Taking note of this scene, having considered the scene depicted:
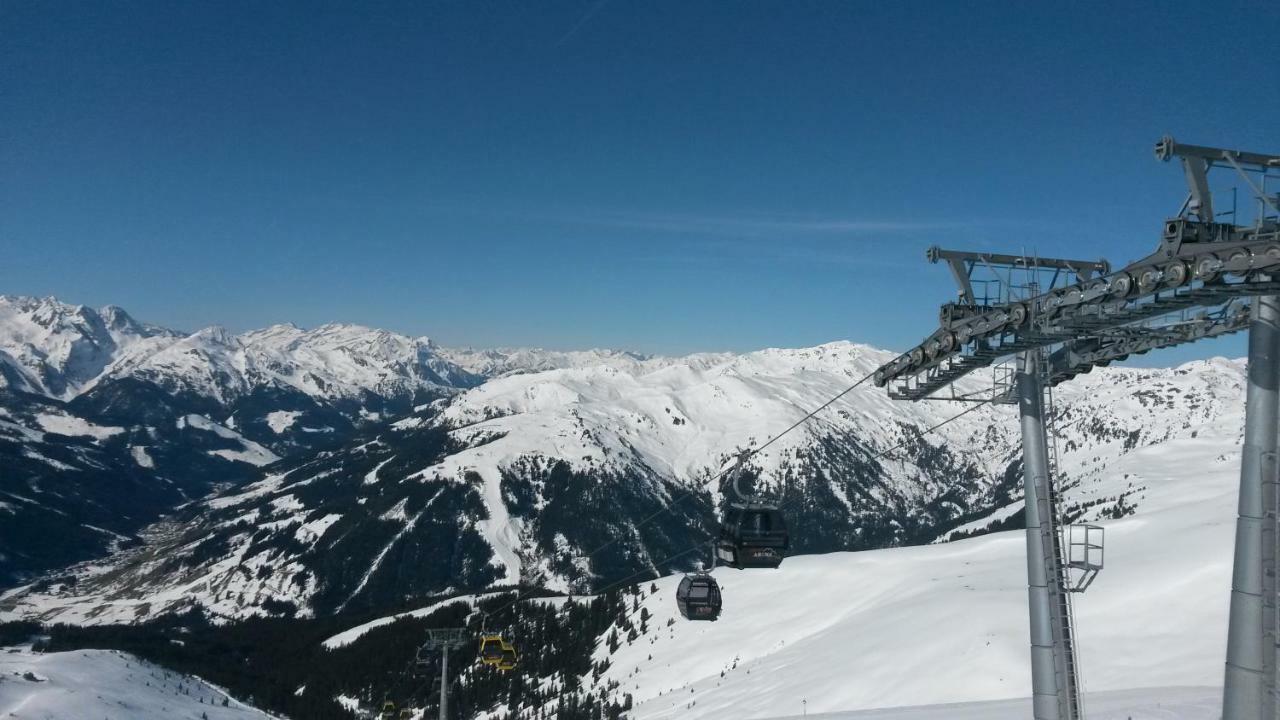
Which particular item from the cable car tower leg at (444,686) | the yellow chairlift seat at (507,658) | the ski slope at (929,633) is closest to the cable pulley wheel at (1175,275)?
the ski slope at (929,633)

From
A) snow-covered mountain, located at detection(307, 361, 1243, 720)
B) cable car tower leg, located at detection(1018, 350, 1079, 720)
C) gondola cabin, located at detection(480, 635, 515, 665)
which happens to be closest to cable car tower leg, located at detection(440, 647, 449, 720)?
gondola cabin, located at detection(480, 635, 515, 665)

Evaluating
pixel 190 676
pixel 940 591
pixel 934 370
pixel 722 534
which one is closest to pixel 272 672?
pixel 190 676

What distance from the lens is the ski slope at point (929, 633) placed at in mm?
52656

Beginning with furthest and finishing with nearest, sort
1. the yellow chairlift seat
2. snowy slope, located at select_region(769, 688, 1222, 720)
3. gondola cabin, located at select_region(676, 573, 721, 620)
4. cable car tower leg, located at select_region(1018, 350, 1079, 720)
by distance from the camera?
the yellow chairlift seat < gondola cabin, located at select_region(676, 573, 721, 620) < snowy slope, located at select_region(769, 688, 1222, 720) < cable car tower leg, located at select_region(1018, 350, 1079, 720)

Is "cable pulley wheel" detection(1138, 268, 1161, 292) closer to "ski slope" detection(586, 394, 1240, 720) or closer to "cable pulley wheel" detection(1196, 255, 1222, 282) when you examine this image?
"cable pulley wheel" detection(1196, 255, 1222, 282)

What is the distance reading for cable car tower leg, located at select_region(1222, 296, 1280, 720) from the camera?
45.1 ft

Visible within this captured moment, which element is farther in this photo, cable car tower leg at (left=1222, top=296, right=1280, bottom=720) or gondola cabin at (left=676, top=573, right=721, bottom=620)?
gondola cabin at (left=676, top=573, right=721, bottom=620)

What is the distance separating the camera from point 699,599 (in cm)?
4250

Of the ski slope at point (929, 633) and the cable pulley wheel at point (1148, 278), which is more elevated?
the cable pulley wheel at point (1148, 278)

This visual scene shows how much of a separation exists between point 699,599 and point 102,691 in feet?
303

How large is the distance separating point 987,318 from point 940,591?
72839 mm

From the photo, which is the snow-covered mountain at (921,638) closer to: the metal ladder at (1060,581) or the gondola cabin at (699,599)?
the gondola cabin at (699,599)

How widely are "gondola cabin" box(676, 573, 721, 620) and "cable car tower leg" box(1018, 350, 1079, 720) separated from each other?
24.1 m

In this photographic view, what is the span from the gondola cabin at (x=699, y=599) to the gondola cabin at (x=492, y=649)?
15.6 m
